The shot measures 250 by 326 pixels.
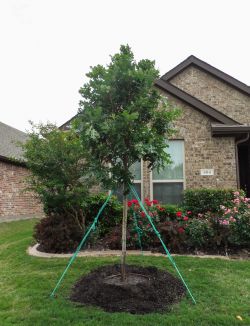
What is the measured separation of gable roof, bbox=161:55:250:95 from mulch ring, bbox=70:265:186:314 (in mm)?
11171

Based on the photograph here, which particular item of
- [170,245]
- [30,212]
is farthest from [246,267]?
[30,212]

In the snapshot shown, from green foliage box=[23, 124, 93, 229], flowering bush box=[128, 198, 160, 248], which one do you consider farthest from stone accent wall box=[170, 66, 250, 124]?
green foliage box=[23, 124, 93, 229]

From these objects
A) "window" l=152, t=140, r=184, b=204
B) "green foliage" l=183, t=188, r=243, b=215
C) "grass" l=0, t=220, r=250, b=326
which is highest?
"window" l=152, t=140, r=184, b=204

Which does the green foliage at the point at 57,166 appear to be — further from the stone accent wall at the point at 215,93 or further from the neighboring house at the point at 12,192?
the stone accent wall at the point at 215,93

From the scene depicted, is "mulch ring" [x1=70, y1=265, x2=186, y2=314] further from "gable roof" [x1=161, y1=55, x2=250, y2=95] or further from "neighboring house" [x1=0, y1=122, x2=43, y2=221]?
"gable roof" [x1=161, y1=55, x2=250, y2=95]

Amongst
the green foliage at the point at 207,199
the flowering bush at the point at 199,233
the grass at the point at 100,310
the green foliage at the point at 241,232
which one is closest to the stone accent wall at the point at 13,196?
the grass at the point at 100,310

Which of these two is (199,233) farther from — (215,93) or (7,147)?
(7,147)

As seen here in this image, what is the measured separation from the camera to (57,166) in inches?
284

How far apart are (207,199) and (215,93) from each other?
7.12m

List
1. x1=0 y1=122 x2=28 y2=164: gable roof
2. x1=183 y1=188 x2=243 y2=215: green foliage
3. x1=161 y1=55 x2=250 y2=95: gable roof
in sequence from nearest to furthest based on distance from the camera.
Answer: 1. x1=183 y1=188 x2=243 y2=215: green foliage
2. x1=161 y1=55 x2=250 y2=95: gable roof
3. x1=0 y1=122 x2=28 y2=164: gable roof

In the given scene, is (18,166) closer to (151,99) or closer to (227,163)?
(227,163)

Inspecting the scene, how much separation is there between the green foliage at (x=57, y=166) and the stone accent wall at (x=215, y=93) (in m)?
8.74

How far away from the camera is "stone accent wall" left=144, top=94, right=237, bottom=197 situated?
10023mm

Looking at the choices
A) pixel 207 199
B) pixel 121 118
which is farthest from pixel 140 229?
pixel 121 118
